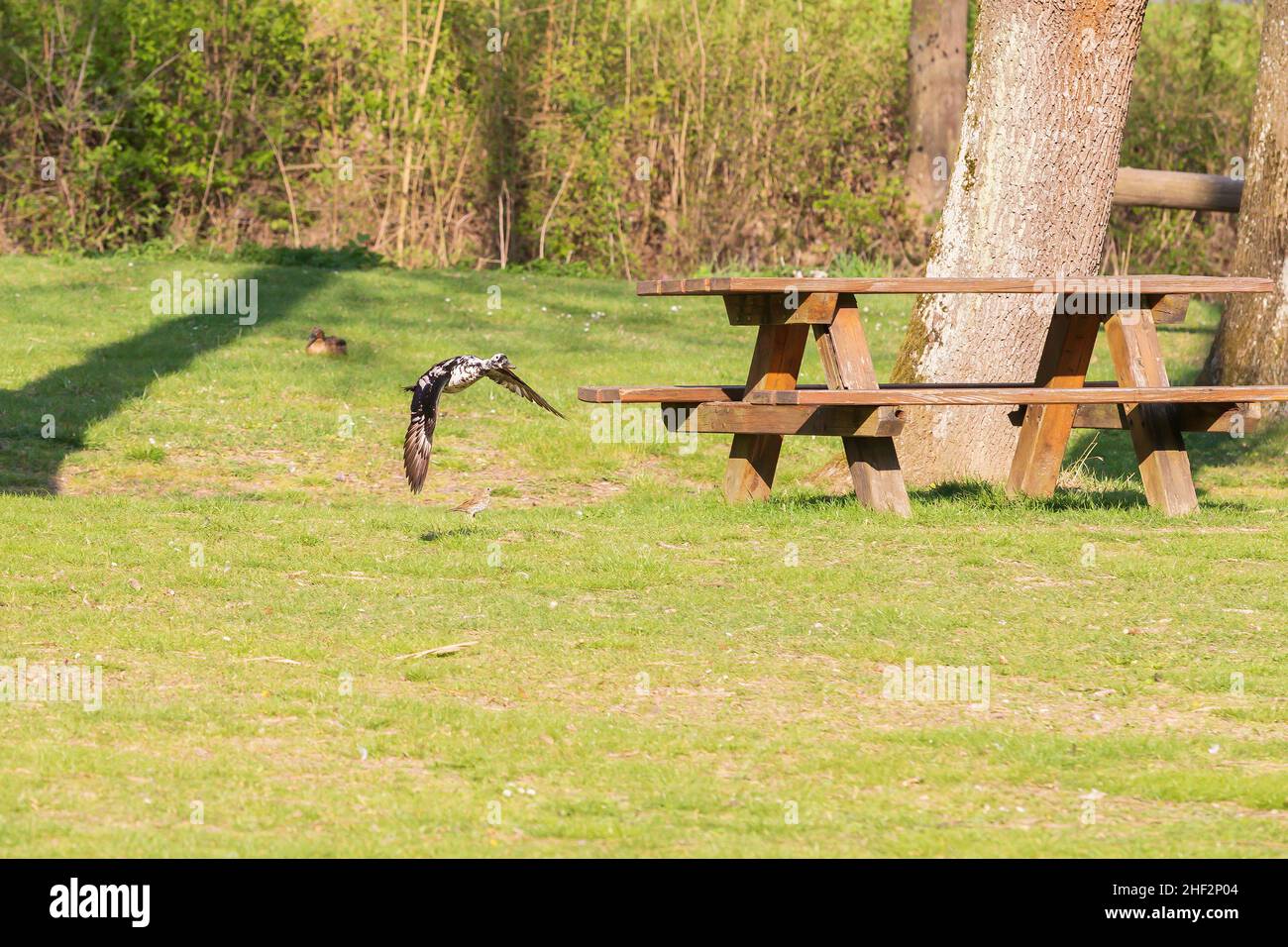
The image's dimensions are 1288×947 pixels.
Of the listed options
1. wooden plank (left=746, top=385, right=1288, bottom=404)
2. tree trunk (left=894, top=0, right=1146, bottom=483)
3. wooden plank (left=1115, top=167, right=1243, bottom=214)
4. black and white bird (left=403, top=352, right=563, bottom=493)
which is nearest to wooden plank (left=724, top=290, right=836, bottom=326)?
wooden plank (left=746, top=385, right=1288, bottom=404)

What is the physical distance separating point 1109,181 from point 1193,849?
21.3 feet

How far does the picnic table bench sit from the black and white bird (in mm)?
814

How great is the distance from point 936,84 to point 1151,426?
1212cm

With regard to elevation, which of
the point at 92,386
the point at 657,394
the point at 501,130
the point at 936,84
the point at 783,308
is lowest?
the point at 92,386

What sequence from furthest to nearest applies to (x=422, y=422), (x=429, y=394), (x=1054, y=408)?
(x=1054, y=408)
(x=422, y=422)
(x=429, y=394)

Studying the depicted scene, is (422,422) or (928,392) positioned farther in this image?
(928,392)

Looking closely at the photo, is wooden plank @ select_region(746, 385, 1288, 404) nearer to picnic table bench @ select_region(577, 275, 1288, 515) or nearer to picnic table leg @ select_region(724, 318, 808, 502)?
picnic table bench @ select_region(577, 275, 1288, 515)

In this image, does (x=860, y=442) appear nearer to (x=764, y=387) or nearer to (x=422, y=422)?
(x=764, y=387)

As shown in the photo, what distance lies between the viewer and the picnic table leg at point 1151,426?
9.44 metres

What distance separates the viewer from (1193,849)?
4578 mm

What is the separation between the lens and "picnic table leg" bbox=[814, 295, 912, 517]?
906 centimetres

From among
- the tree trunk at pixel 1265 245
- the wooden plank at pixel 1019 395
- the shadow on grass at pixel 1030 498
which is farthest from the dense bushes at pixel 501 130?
the wooden plank at pixel 1019 395

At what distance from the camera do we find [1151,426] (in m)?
9.51

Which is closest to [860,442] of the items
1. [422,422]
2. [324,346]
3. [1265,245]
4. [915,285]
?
[915,285]
